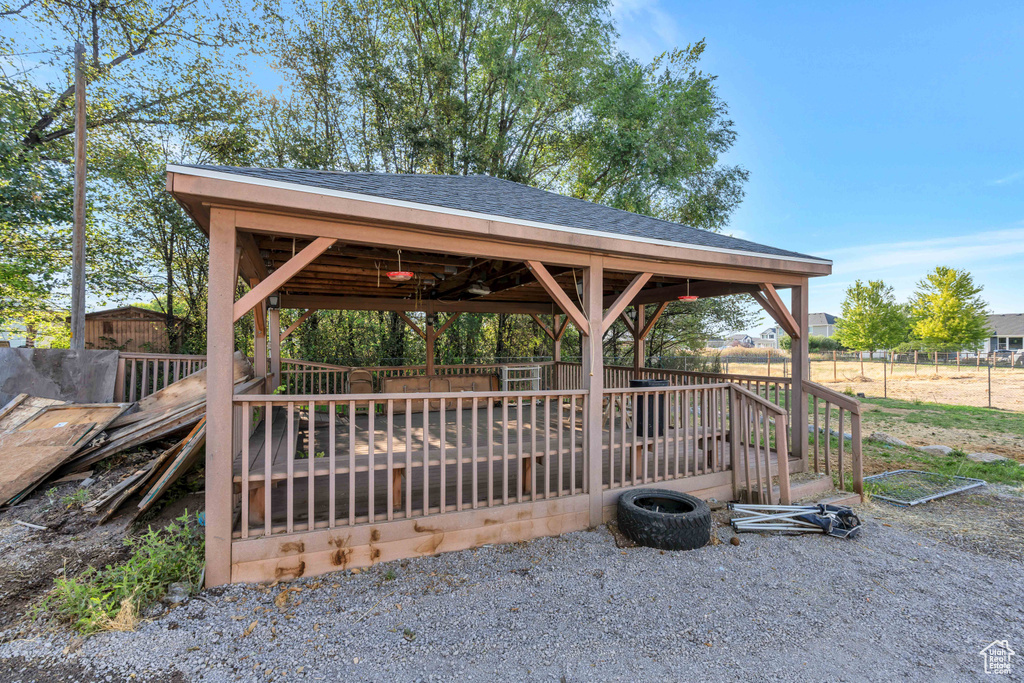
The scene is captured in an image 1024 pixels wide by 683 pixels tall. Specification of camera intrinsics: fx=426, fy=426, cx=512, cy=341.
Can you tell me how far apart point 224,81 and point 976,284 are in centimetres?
2971

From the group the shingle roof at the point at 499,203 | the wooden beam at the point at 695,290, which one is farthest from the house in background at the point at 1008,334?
the shingle roof at the point at 499,203

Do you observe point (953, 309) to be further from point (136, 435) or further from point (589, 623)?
point (136, 435)

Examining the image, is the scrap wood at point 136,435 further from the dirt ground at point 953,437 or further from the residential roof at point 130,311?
the dirt ground at point 953,437

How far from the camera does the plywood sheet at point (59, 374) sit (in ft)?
18.6

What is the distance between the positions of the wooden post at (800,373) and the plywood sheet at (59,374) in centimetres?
943

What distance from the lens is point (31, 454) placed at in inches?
170

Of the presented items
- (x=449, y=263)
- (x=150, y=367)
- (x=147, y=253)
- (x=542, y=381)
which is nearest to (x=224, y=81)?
(x=147, y=253)

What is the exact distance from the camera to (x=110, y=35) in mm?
9070

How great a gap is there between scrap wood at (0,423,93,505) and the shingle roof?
3956 mm

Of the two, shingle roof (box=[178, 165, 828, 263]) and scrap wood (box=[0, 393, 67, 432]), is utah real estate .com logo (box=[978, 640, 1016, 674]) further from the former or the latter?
scrap wood (box=[0, 393, 67, 432])

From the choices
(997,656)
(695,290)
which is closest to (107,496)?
(997,656)

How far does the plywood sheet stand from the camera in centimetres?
568

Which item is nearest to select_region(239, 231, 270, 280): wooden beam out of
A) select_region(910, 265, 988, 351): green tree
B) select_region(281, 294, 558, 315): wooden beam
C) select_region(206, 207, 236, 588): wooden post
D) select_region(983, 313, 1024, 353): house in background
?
select_region(206, 207, 236, 588): wooden post

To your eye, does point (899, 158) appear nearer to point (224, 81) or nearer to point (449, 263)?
point (449, 263)
